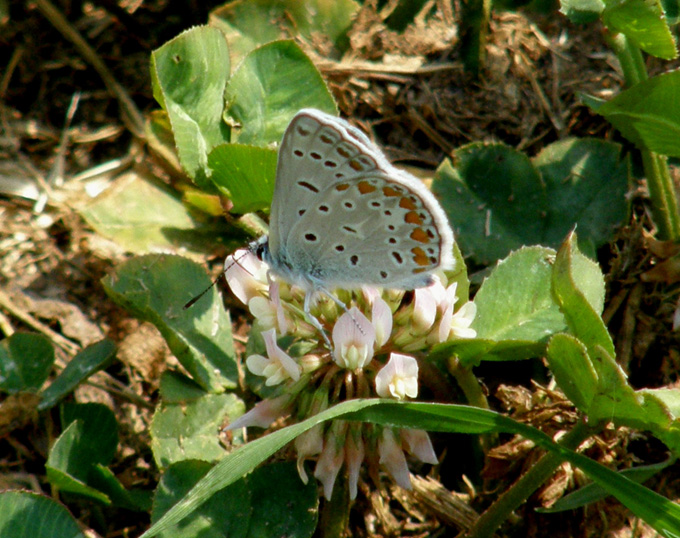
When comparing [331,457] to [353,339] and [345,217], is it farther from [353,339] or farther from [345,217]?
[345,217]

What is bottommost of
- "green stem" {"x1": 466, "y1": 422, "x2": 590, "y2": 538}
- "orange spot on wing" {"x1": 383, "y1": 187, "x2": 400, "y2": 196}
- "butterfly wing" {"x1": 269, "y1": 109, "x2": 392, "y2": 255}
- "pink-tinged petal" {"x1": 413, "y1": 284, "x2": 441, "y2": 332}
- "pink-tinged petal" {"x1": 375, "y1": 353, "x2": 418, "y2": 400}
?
"green stem" {"x1": 466, "y1": 422, "x2": 590, "y2": 538}

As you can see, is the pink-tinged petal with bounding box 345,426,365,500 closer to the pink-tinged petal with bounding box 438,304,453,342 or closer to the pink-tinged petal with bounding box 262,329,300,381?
the pink-tinged petal with bounding box 262,329,300,381

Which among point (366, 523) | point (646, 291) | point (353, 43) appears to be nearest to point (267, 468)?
point (366, 523)

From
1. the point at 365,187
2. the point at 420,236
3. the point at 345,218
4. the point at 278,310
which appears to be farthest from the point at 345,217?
the point at 278,310

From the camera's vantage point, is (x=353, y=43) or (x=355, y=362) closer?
(x=355, y=362)

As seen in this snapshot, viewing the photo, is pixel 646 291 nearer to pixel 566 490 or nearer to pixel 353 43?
pixel 566 490

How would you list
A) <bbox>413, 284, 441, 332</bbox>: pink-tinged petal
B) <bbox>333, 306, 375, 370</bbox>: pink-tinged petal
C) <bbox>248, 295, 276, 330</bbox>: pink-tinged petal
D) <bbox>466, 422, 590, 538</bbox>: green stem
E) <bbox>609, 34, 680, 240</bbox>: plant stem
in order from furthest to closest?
1. <bbox>609, 34, 680, 240</bbox>: plant stem
2. <bbox>248, 295, 276, 330</bbox>: pink-tinged petal
3. <bbox>413, 284, 441, 332</bbox>: pink-tinged petal
4. <bbox>333, 306, 375, 370</bbox>: pink-tinged petal
5. <bbox>466, 422, 590, 538</bbox>: green stem

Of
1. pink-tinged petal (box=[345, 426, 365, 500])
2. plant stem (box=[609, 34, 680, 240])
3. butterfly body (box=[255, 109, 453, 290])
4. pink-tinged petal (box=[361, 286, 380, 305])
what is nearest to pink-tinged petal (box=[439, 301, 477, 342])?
butterfly body (box=[255, 109, 453, 290])

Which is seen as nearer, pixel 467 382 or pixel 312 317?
pixel 312 317
